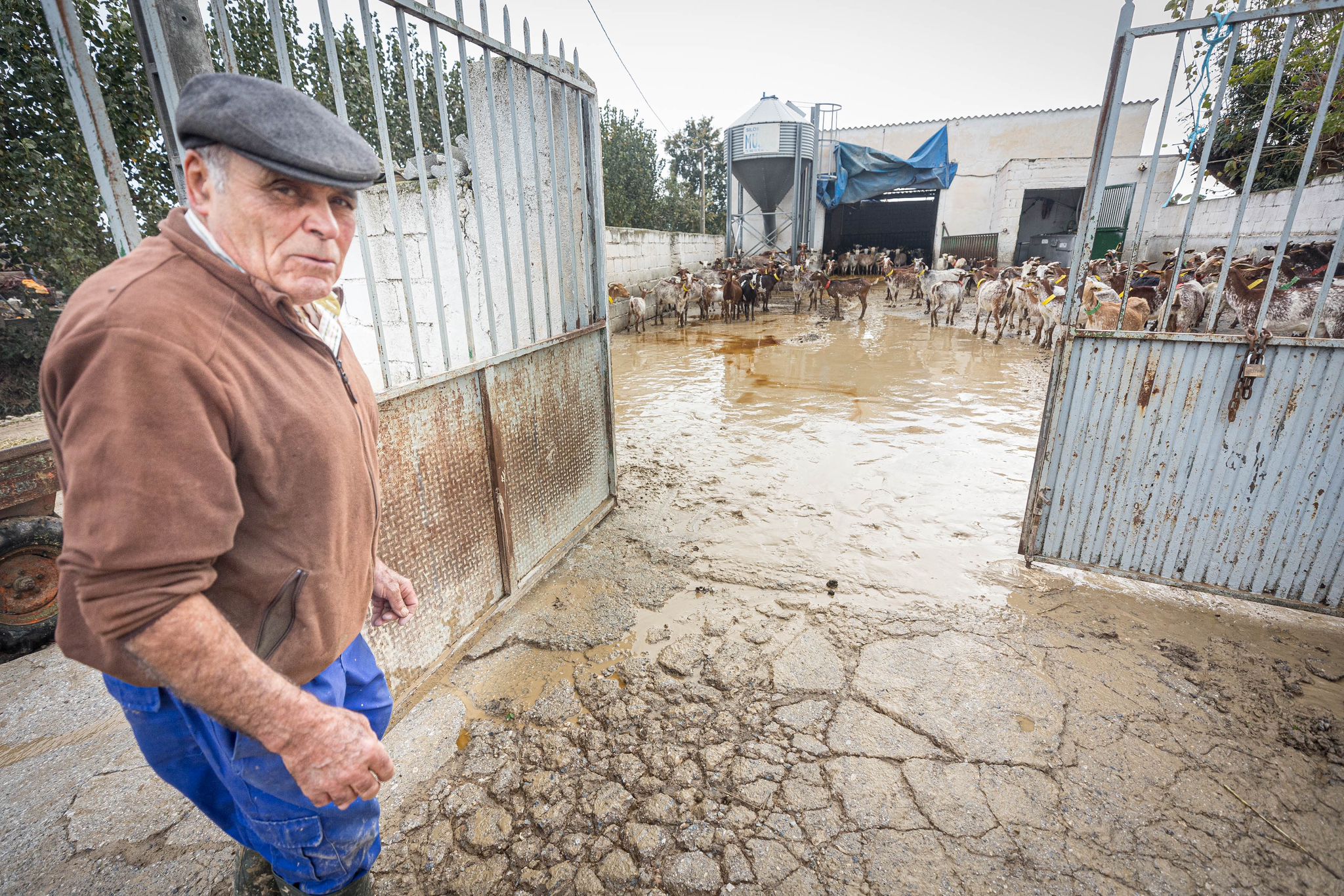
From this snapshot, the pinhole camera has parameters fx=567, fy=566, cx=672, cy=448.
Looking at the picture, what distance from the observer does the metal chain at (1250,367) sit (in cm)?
278

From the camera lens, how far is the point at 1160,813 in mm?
2107

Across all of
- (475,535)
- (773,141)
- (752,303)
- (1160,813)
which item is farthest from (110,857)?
(773,141)

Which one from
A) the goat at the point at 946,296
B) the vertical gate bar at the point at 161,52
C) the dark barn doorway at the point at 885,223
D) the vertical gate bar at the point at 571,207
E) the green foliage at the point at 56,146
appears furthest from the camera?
the dark barn doorway at the point at 885,223

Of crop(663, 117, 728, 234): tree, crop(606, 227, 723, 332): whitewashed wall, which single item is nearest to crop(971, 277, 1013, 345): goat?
crop(606, 227, 723, 332): whitewashed wall

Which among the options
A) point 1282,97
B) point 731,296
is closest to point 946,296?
point 731,296

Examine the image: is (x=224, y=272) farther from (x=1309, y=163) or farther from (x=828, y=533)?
(x=1309, y=163)

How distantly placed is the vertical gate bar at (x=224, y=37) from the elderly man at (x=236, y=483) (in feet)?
3.36

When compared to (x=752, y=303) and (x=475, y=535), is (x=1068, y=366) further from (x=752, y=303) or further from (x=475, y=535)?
(x=752, y=303)

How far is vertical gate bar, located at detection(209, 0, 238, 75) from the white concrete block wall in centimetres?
1037

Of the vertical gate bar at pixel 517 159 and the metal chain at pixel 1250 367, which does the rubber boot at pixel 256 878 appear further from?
the metal chain at pixel 1250 367

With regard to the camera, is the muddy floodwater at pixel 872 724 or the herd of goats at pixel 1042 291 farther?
the herd of goats at pixel 1042 291

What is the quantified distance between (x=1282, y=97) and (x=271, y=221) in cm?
A: 1408

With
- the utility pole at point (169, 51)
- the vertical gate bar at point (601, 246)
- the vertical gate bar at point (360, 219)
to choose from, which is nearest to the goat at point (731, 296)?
the vertical gate bar at point (601, 246)

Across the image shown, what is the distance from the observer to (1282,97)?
29.5ft
